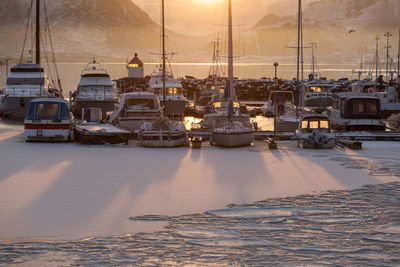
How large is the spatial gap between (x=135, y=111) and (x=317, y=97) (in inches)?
713

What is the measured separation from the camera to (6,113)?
109 feet

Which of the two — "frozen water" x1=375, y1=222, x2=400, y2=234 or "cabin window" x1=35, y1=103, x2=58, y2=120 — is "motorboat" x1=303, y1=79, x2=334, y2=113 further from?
"frozen water" x1=375, y1=222, x2=400, y2=234

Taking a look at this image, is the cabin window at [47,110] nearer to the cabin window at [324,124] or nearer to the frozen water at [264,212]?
the cabin window at [324,124]

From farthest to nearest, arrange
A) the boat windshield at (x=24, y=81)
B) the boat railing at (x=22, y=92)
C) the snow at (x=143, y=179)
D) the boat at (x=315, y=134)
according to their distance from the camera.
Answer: the boat windshield at (x=24, y=81) → the boat railing at (x=22, y=92) → the boat at (x=315, y=134) → the snow at (x=143, y=179)

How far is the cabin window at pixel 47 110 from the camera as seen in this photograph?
22250 millimetres

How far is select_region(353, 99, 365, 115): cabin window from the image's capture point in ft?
90.6

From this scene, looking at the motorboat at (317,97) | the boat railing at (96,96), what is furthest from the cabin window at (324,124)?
the motorboat at (317,97)

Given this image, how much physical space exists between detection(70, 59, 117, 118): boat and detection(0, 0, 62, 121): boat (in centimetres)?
187

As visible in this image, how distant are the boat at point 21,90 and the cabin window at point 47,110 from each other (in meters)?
10.1

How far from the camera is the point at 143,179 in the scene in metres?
15.1

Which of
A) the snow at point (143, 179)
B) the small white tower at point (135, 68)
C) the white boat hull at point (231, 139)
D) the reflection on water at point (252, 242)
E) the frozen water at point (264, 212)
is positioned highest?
the small white tower at point (135, 68)

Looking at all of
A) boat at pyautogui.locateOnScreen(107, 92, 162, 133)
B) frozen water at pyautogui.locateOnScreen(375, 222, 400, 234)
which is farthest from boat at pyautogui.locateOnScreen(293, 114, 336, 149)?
frozen water at pyautogui.locateOnScreen(375, 222, 400, 234)

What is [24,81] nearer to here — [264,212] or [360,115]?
[360,115]

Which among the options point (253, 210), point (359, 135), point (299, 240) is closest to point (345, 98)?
point (359, 135)
